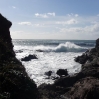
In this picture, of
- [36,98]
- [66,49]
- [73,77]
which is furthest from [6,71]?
[66,49]

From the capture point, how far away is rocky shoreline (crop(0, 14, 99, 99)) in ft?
33.2

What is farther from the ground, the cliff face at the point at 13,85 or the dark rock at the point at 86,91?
the cliff face at the point at 13,85

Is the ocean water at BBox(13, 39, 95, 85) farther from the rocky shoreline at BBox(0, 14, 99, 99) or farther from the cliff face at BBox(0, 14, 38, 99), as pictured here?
the cliff face at BBox(0, 14, 38, 99)

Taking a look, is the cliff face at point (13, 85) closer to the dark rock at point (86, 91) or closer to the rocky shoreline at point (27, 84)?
the rocky shoreline at point (27, 84)

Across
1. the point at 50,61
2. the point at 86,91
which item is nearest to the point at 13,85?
the point at 86,91

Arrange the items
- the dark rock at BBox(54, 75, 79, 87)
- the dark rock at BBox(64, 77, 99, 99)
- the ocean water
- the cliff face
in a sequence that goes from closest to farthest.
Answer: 1. the cliff face
2. the dark rock at BBox(64, 77, 99, 99)
3. the dark rock at BBox(54, 75, 79, 87)
4. the ocean water

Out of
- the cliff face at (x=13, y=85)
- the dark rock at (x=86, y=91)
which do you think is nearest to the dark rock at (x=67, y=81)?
the dark rock at (x=86, y=91)

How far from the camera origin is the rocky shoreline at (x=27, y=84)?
399 inches

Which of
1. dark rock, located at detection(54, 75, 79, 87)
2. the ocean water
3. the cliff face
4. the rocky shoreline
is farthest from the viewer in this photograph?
the ocean water

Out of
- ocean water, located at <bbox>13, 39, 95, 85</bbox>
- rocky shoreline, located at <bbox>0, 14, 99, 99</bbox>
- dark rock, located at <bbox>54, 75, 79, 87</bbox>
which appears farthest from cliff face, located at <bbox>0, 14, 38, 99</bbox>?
ocean water, located at <bbox>13, 39, 95, 85</bbox>

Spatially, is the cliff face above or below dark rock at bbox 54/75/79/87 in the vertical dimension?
above

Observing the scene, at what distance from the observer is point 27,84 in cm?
1141

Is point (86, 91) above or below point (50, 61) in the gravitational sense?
above

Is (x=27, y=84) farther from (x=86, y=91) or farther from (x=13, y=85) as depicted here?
(x=86, y=91)
